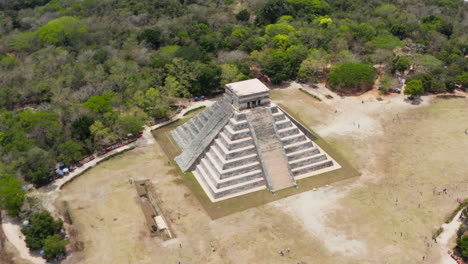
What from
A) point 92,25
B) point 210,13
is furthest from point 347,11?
point 92,25

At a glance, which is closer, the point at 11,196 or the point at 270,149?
the point at 11,196

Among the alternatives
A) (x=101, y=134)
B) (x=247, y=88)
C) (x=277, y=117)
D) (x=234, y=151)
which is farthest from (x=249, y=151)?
(x=101, y=134)

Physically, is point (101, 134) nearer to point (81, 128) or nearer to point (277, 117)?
point (81, 128)

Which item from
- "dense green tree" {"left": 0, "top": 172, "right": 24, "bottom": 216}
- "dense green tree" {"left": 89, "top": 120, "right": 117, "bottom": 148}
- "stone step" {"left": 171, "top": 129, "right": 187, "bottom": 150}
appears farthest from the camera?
"stone step" {"left": 171, "top": 129, "right": 187, "bottom": 150}

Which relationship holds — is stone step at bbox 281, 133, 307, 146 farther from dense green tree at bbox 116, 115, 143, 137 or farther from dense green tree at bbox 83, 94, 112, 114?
dense green tree at bbox 83, 94, 112, 114

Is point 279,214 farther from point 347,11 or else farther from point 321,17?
point 347,11

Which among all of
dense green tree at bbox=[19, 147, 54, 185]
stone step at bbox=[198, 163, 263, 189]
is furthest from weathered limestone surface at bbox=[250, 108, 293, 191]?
dense green tree at bbox=[19, 147, 54, 185]

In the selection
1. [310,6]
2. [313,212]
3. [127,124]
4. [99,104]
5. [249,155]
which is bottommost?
[313,212]
